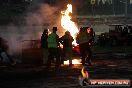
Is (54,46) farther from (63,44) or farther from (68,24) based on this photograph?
(68,24)

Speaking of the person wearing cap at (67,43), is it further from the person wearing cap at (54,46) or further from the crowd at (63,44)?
the person wearing cap at (54,46)

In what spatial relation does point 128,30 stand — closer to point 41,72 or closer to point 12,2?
point 41,72

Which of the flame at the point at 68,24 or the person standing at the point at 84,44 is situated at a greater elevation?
the flame at the point at 68,24

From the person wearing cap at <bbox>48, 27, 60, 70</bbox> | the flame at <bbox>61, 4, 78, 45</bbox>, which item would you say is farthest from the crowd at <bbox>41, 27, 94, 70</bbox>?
the flame at <bbox>61, 4, 78, 45</bbox>

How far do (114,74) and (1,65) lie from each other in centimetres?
670

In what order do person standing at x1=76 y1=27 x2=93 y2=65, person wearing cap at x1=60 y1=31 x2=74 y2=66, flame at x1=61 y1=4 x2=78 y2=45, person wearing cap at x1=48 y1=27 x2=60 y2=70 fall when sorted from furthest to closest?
flame at x1=61 y1=4 x2=78 y2=45 → person wearing cap at x1=60 y1=31 x2=74 y2=66 → person standing at x1=76 y1=27 x2=93 y2=65 → person wearing cap at x1=48 y1=27 x2=60 y2=70

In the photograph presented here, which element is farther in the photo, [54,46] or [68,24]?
[68,24]

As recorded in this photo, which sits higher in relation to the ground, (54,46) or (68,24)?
(68,24)

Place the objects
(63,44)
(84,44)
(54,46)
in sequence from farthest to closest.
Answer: (63,44) < (84,44) < (54,46)

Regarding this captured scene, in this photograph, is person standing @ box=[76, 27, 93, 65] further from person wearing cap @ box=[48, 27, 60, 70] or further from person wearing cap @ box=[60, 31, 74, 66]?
person wearing cap @ box=[48, 27, 60, 70]

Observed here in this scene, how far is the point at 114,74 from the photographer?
14.4 meters

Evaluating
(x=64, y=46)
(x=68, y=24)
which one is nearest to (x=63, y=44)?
(x=64, y=46)

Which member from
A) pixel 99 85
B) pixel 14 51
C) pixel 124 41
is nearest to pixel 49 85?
pixel 99 85

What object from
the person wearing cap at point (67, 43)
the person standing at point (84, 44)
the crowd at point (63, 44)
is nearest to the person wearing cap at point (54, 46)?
the crowd at point (63, 44)
